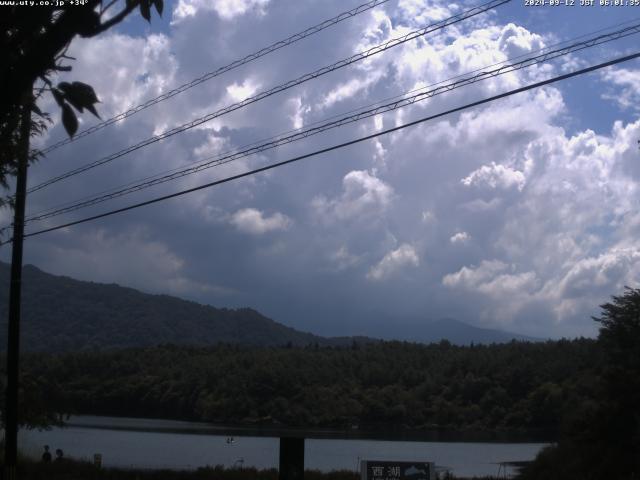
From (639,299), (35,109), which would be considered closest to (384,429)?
(639,299)

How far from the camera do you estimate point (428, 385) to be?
9244 centimetres

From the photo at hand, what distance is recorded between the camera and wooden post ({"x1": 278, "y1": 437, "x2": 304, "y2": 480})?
15.6 m

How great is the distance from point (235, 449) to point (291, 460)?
1892 inches

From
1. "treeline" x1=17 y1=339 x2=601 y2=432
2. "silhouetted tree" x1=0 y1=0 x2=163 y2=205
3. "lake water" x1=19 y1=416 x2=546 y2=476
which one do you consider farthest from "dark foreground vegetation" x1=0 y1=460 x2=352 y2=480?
"treeline" x1=17 y1=339 x2=601 y2=432

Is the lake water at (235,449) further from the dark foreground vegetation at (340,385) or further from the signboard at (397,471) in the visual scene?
the signboard at (397,471)

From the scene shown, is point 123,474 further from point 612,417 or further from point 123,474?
point 612,417

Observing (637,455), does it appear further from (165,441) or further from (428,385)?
(428,385)

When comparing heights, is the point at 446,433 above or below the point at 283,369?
below

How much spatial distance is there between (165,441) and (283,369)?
29126 mm

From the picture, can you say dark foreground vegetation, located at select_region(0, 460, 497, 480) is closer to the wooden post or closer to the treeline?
the wooden post

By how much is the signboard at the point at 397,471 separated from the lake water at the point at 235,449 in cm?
3243

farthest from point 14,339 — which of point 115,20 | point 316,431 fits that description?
point 316,431

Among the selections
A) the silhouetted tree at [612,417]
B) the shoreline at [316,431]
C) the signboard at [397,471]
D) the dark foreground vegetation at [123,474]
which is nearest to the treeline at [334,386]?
the shoreline at [316,431]

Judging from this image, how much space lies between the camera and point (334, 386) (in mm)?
94562
